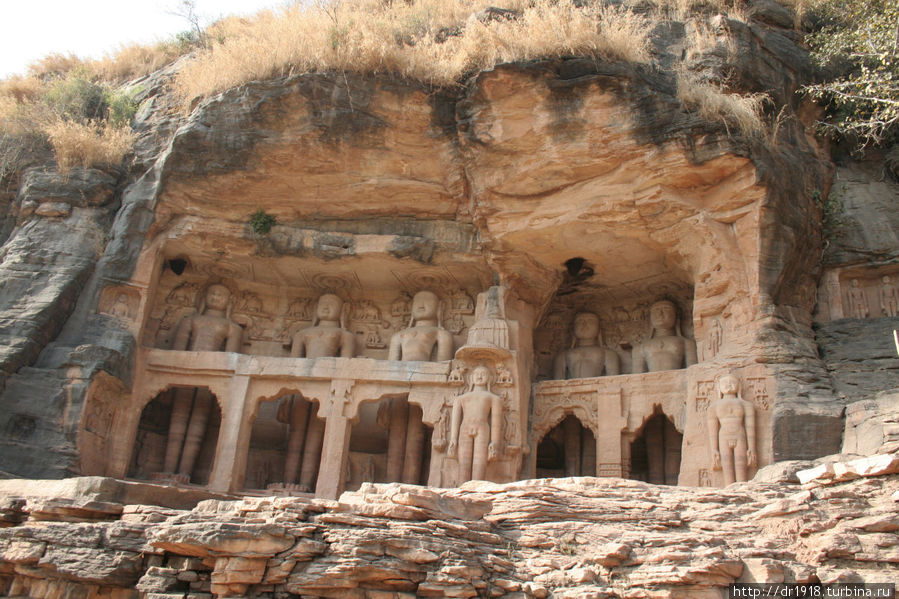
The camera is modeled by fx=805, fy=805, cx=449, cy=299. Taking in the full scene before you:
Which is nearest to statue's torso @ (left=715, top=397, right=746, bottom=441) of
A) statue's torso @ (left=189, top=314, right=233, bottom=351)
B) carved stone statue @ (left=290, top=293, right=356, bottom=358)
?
carved stone statue @ (left=290, top=293, right=356, bottom=358)

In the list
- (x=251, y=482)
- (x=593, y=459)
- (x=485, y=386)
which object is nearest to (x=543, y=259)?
(x=485, y=386)

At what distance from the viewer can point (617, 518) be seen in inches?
368

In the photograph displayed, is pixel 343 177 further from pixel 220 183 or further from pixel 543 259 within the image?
pixel 543 259

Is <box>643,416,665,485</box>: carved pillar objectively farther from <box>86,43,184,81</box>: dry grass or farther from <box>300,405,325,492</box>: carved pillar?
<box>86,43,184,81</box>: dry grass

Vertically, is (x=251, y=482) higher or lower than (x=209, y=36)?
lower

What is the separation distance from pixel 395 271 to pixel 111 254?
552 centimetres

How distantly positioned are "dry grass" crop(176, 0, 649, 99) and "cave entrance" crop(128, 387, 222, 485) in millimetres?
6285

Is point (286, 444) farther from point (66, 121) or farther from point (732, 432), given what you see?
point (732, 432)

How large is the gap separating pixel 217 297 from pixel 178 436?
10.0 feet

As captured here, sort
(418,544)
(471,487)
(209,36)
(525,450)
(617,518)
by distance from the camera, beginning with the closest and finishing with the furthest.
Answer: (418,544) → (617,518) → (471,487) → (525,450) → (209,36)

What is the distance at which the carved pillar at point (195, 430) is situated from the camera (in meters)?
15.8

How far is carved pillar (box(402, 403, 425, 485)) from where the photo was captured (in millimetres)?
15805

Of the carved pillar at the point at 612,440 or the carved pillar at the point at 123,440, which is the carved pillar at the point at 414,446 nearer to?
the carved pillar at the point at 612,440

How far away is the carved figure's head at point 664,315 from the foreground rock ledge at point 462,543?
21.3 ft
